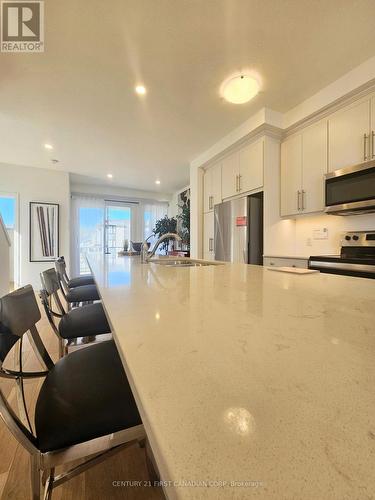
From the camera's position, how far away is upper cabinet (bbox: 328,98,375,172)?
2.09 m

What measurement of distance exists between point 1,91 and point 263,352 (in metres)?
3.41

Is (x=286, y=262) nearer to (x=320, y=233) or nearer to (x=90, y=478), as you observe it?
(x=320, y=233)

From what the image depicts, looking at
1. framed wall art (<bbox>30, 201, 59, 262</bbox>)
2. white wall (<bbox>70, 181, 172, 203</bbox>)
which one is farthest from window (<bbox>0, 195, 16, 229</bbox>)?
white wall (<bbox>70, 181, 172, 203</bbox>)

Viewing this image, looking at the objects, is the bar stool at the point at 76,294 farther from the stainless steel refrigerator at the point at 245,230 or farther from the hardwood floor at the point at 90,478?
the stainless steel refrigerator at the point at 245,230

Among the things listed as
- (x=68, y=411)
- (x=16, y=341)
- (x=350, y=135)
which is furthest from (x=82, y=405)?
(x=350, y=135)

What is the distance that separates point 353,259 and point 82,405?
238cm

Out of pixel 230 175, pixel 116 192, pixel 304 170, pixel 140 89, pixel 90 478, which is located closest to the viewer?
pixel 90 478

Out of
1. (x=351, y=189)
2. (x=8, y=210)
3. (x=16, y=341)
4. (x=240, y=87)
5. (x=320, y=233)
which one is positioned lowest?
(x=16, y=341)

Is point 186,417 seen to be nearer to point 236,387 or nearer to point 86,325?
point 236,387

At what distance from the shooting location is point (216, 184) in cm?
381

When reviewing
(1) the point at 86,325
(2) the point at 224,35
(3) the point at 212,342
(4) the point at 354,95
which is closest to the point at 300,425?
(3) the point at 212,342

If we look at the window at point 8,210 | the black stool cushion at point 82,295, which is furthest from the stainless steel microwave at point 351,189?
the window at point 8,210

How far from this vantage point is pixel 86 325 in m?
1.28

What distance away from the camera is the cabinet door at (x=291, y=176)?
2.73 meters
